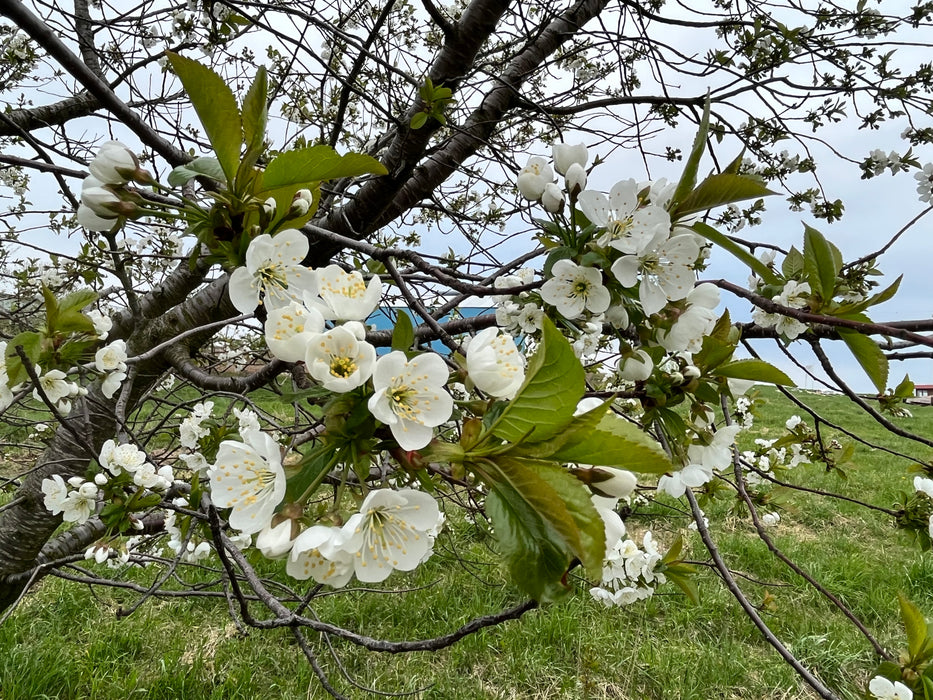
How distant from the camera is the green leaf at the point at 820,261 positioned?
3.09 feet

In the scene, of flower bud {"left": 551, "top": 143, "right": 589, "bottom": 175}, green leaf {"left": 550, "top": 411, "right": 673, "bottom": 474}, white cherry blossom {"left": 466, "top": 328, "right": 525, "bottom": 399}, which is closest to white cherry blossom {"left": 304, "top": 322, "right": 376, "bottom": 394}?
white cherry blossom {"left": 466, "top": 328, "right": 525, "bottom": 399}

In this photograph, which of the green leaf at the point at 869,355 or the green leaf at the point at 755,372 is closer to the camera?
the green leaf at the point at 755,372

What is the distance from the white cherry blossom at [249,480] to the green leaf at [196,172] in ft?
1.12

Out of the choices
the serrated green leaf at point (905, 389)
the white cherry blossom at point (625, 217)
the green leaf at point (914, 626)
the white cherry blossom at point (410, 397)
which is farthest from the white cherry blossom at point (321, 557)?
the serrated green leaf at point (905, 389)

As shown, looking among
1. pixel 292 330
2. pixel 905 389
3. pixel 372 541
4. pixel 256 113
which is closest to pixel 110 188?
pixel 256 113

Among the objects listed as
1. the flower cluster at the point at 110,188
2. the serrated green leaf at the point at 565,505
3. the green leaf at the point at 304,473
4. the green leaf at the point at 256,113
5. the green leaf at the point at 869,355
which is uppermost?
the green leaf at the point at 256,113

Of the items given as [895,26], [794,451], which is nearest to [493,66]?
[895,26]

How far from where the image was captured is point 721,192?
0.75 metres

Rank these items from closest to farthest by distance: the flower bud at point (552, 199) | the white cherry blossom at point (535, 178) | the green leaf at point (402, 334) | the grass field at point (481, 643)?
the green leaf at point (402, 334) < the flower bud at point (552, 199) < the white cherry blossom at point (535, 178) < the grass field at point (481, 643)

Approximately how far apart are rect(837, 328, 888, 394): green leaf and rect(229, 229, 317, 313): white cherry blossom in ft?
2.88

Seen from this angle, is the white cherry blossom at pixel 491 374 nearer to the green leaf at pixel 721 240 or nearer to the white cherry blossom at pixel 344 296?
the white cherry blossom at pixel 344 296

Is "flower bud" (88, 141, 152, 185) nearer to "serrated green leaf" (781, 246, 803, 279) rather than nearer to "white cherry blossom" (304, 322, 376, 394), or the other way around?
"white cherry blossom" (304, 322, 376, 394)

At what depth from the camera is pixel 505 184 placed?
2.75 metres

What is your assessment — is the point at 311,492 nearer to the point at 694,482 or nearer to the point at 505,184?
the point at 694,482
